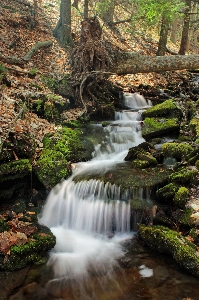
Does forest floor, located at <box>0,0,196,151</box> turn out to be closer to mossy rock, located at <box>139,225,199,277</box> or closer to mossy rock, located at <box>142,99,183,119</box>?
mossy rock, located at <box>142,99,183,119</box>

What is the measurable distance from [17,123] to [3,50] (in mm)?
5495

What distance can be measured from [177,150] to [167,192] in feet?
5.40

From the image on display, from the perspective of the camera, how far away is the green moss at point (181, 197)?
5.76 metres

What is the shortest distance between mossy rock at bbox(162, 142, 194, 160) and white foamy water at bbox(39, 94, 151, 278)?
1.72 metres

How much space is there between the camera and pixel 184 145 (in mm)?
7336

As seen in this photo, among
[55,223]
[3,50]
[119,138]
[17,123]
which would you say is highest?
[3,50]

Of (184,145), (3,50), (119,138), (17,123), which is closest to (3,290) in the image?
(17,123)

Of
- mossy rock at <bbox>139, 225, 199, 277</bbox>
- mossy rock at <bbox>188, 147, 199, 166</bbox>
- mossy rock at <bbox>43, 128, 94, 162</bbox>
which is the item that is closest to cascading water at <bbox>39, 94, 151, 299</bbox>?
mossy rock at <bbox>43, 128, 94, 162</bbox>

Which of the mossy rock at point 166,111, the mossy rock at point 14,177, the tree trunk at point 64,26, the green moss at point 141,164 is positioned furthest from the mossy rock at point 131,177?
the tree trunk at point 64,26

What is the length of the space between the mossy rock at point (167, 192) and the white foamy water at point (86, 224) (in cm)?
73

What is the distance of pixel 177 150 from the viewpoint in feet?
23.8

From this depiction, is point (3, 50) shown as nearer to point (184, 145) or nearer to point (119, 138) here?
point (119, 138)

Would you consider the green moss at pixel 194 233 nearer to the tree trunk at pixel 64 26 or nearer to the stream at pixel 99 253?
the stream at pixel 99 253

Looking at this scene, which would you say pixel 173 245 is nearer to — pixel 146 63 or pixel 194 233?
pixel 194 233
